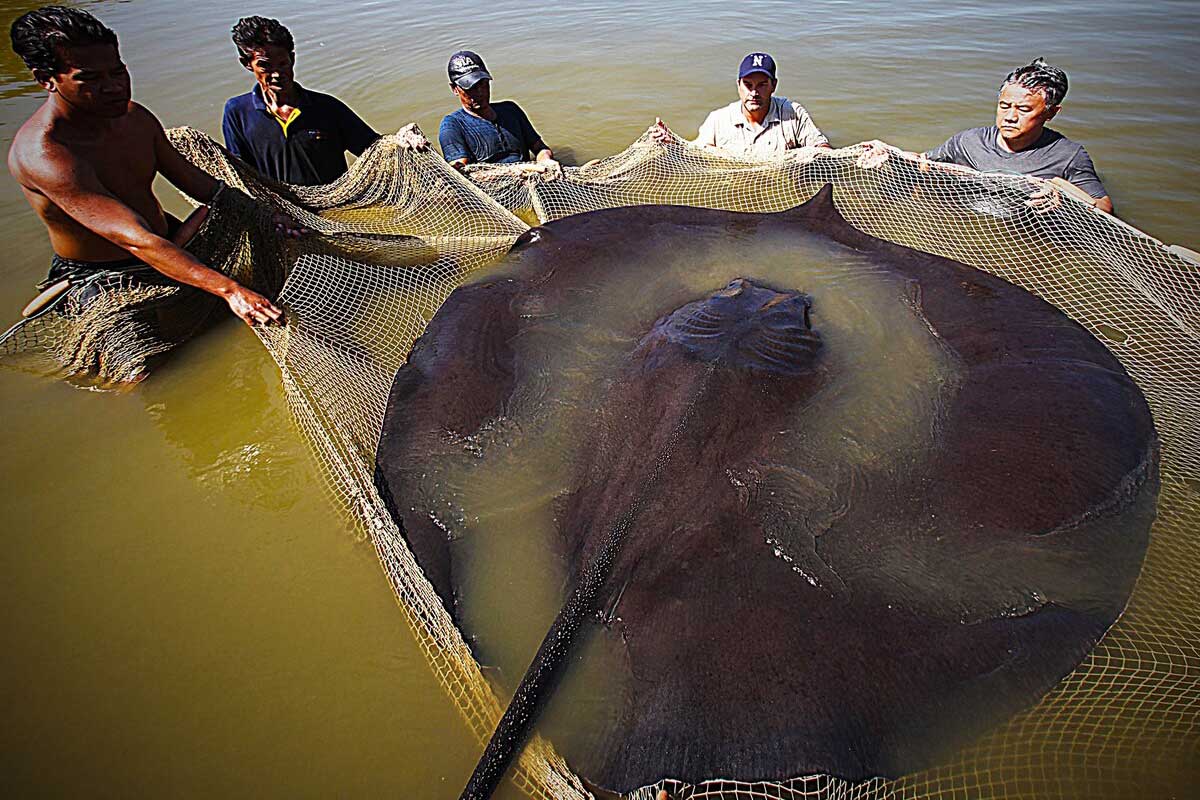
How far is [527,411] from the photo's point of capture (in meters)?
2.23

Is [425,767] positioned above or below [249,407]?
below

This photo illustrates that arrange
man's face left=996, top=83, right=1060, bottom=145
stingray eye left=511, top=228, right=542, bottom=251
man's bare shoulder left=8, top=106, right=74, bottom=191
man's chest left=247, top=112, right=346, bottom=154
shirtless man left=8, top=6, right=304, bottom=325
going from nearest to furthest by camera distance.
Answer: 1. shirtless man left=8, top=6, right=304, bottom=325
2. man's bare shoulder left=8, top=106, right=74, bottom=191
3. stingray eye left=511, top=228, right=542, bottom=251
4. man's face left=996, top=83, right=1060, bottom=145
5. man's chest left=247, top=112, right=346, bottom=154

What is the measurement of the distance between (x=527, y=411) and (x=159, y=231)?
2421 mm

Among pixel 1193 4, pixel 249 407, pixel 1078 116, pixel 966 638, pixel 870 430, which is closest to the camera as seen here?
pixel 966 638

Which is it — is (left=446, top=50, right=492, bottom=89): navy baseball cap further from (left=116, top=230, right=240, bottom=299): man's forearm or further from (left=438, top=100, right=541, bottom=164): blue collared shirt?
(left=116, top=230, right=240, bottom=299): man's forearm

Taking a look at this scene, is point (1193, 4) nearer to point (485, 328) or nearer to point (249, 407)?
point (485, 328)

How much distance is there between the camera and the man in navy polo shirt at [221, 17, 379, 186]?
13.9ft

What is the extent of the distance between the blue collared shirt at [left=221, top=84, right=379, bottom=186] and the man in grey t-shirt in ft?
12.3

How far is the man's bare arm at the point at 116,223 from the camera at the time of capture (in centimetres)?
273

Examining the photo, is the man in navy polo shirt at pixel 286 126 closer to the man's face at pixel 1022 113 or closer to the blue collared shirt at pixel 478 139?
the blue collared shirt at pixel 478 139

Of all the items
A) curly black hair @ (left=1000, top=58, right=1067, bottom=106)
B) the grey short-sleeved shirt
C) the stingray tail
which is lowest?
the stingray tail

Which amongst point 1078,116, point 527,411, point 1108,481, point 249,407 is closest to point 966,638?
point 1108,481

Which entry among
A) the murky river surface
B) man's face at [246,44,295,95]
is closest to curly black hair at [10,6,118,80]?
the murky river surface

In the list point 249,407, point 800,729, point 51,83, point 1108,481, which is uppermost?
point 51,83
